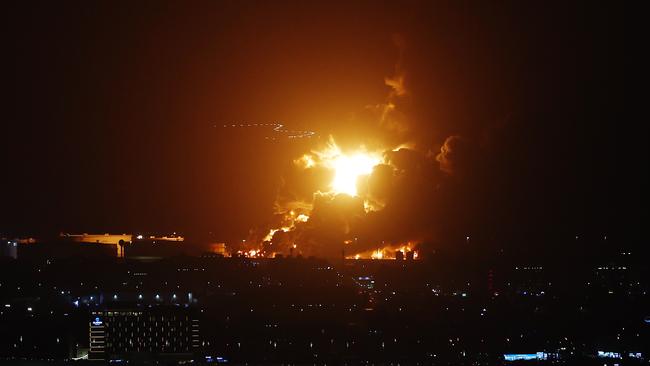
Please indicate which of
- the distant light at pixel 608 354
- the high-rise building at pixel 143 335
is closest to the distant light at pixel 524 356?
the distant light at pixel 608 354

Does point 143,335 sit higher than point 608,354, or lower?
higher

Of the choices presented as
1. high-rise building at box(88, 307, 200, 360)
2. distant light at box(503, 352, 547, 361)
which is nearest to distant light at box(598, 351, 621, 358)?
distant light at box(503, 352, 547, 361)

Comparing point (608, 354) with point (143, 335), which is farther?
point (608, 354)

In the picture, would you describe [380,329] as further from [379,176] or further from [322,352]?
[379,176]

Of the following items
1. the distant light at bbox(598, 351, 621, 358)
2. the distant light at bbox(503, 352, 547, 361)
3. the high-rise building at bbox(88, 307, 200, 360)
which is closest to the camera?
the high-rise building at bbox(88, 307, 200, 360)

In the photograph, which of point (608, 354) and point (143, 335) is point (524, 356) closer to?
point (608, 354)

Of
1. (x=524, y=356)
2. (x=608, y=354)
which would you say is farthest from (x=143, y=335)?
(x=608, y=354)

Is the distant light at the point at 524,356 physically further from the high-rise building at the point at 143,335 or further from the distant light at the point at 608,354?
the high-rise building at the point at 143,335

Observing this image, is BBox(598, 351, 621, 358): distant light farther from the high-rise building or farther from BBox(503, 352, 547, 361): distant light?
the high-rise building

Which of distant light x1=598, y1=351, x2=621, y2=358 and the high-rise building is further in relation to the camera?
distant light x1=598, y1=351, x2=621, y2=358

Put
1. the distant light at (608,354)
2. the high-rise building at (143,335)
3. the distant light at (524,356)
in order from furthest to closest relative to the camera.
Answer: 1. the distant light at (608,354)
2. the distant light at (524,356)
3. the high-rise building at (143,335)

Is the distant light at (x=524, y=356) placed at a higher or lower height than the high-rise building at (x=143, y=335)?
lower

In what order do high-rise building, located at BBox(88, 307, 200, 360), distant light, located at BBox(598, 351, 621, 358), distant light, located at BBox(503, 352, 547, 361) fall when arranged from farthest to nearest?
1. distant light, located at BBox(598, 351, 621, 358)
2. distant light, located at BBox(503, 352, 547, 361)
3. high-rise building, located at BBox(88, 307, 200, 360)
